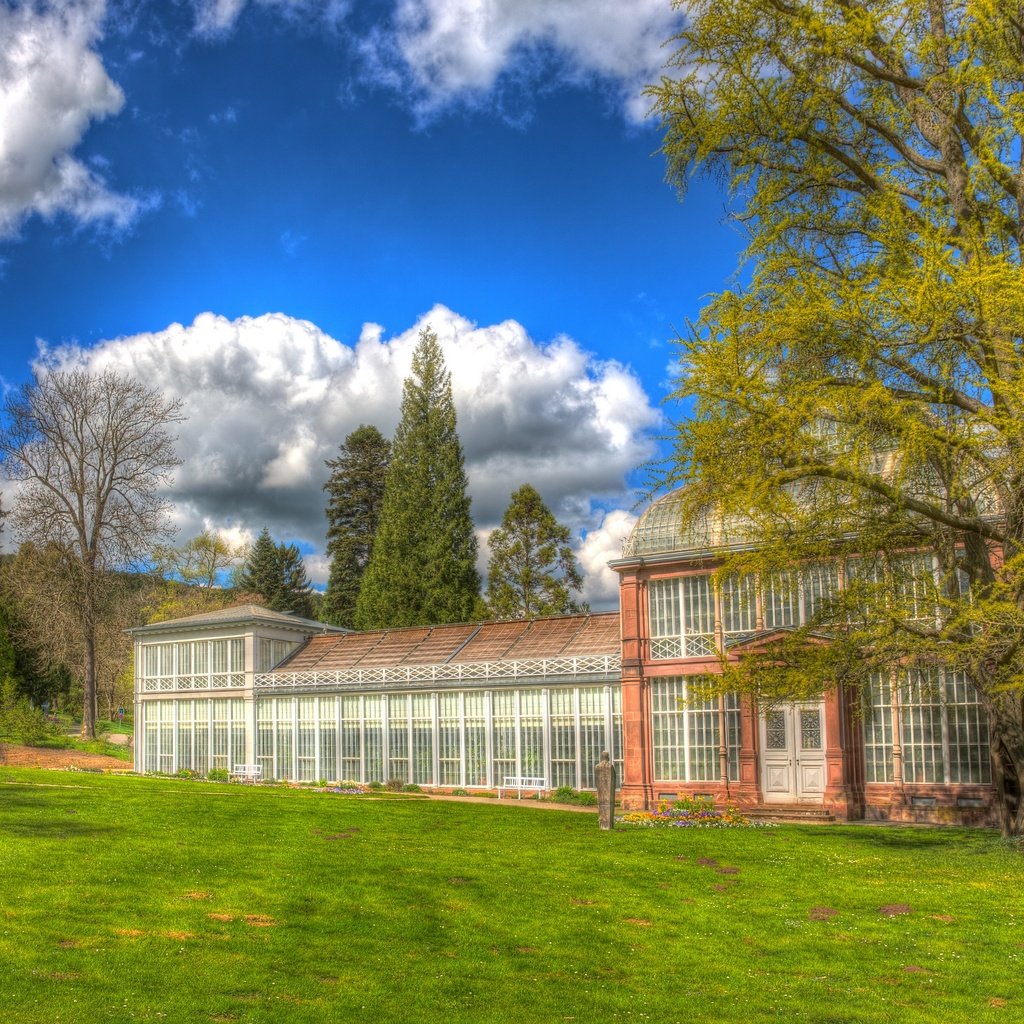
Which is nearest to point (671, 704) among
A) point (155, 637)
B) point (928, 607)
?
point (928, 607)

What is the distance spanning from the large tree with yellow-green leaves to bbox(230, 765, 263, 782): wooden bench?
22.4m

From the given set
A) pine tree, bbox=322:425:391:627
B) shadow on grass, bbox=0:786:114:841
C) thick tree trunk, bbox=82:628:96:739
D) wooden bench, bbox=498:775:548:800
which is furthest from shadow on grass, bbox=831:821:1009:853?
pine tree, bbox=322:425:391:627

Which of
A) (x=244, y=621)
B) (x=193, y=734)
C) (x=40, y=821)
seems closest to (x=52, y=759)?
(x=193, y=734)

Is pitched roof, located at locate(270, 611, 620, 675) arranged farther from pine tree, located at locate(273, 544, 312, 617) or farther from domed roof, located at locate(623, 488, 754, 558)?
pine tree, located at locate(273, 544, 312, 617)

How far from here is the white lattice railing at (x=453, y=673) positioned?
30281mm

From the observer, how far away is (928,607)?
17188mm

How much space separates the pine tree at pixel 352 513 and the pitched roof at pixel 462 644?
2560cm

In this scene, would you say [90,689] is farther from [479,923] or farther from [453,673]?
→ [479,923]

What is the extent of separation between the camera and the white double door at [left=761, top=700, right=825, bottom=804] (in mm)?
25578

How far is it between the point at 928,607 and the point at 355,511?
5356 cm

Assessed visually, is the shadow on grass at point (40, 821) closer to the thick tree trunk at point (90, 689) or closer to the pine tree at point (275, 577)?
the thick tree trunk at point (90, 689)

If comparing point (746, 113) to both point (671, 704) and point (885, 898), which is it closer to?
point (885, 898)

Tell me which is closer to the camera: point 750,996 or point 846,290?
point 750,996

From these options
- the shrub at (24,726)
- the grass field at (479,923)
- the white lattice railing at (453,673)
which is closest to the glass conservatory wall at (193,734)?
the white lattice railing at (453,673)
